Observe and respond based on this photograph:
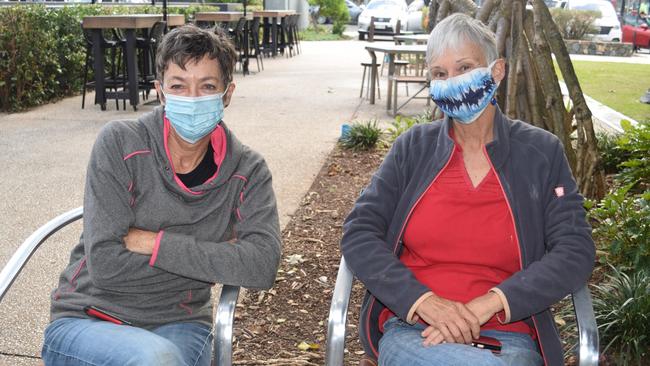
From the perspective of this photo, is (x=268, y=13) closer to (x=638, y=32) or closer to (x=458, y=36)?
(x=638, y=32)

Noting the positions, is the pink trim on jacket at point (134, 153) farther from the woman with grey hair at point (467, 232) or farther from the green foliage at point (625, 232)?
the green foliage at point (625, 232)

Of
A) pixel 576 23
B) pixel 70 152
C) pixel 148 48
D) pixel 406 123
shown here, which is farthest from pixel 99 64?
pixel 576 23

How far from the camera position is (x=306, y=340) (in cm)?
389

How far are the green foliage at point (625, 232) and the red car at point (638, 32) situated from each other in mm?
24130

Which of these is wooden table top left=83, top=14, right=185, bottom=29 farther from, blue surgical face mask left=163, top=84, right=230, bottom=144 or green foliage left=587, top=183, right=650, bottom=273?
blue surgical face mask left=163, top=84, right=230, bottom=144

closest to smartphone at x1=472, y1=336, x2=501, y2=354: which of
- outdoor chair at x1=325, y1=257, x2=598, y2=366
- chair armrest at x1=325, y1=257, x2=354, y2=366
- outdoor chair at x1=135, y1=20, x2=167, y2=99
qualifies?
outdoor chair at x1=325, y1=257, x2=598, y2=366

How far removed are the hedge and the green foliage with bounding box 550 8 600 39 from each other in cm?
1676

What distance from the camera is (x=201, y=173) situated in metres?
2.68

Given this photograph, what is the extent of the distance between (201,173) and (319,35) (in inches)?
1126

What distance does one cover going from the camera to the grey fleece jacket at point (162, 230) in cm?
248

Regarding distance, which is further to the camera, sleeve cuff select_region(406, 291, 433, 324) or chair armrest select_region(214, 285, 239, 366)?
sleeve cuff select_region(406, 291, 433, 324)

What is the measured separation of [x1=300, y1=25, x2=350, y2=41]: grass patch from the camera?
2898cm

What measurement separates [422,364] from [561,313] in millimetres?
1767

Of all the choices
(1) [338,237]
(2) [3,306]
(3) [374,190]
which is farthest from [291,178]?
(3) [374,190]
